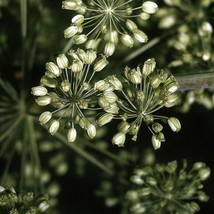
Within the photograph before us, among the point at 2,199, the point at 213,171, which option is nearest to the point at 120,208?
the point at 213,171

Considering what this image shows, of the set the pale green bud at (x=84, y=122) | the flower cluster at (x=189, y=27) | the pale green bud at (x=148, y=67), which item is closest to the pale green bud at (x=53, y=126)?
the pale green bud at (x=84, y=122)

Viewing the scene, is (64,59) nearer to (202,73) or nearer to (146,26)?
(202,73)

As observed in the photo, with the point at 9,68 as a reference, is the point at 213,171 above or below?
below

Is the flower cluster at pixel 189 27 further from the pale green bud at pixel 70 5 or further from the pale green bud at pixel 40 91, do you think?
the pale green bud at pixel 40 91

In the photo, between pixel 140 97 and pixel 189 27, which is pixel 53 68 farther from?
pixel 189 27

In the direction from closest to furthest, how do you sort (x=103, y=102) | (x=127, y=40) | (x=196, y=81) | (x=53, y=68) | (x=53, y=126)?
(x=103, y=102) → (x=53, y=68) → (x=196, y=81) → (x=53, y=126) → (x=127, y=40)

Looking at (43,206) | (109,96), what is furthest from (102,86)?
(43,206)

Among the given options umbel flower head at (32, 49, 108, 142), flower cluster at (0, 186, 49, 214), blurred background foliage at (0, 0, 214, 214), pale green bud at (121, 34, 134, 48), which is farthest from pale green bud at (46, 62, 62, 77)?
flower cluster at (0, 186, 49, 214)

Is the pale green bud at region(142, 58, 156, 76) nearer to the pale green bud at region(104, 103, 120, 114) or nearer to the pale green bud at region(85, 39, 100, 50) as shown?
the pale green bud at region(104, 103, 120, 114)
